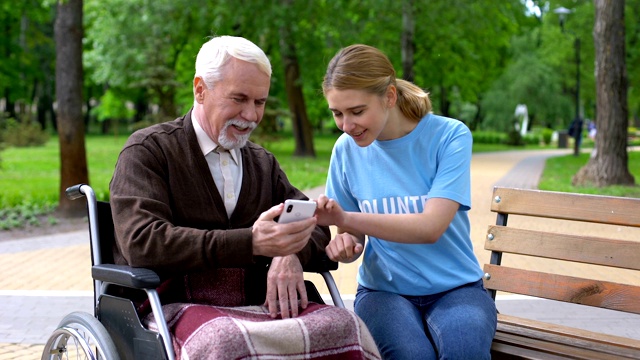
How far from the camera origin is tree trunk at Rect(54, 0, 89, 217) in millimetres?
11125

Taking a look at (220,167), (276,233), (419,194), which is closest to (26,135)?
(220,167)

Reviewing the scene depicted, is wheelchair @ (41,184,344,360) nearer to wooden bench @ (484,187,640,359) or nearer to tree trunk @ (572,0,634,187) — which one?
wooden bench @ (484,187,640,359)

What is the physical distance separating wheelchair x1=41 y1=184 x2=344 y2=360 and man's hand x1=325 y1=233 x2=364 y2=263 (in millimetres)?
102

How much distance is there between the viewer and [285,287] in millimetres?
3096

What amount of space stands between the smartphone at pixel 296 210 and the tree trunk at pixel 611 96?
13.9m

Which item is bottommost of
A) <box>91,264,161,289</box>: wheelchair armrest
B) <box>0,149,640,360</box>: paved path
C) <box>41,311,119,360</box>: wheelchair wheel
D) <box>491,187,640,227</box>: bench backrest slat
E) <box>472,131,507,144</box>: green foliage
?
<box>472,131,507,144</box>: green foliage

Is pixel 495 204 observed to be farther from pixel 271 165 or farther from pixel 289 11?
pixel 289 11

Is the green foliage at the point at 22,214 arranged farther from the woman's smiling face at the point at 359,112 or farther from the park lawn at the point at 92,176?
the woman's smiling face at the point at 359,112

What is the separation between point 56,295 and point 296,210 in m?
4.57

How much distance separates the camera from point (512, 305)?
6480 millimetres

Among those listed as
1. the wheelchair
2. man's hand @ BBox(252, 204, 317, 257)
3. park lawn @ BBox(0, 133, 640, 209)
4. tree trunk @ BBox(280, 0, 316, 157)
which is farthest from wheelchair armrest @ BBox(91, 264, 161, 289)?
tree trunk @ BBox(280, 0, 316, 157)

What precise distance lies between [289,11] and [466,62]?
11868 mm

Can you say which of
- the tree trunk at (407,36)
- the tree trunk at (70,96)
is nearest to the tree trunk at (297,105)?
the tree trunk at (407,36)

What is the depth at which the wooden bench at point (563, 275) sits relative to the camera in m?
3.30
